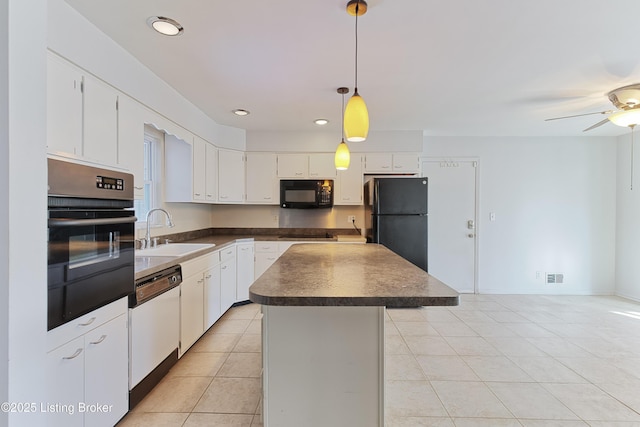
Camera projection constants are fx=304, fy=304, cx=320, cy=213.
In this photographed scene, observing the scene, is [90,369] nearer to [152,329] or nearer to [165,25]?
[152,329]

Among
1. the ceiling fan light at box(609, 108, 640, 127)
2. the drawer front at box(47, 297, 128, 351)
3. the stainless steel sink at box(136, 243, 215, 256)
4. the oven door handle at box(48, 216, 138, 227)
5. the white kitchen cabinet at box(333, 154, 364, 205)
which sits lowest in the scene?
the drawer front at box(47, 297, 128, 351)

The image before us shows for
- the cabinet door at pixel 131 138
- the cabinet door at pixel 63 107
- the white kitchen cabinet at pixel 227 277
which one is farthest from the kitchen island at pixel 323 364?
the white kitchen cabinet at pixel 227 277

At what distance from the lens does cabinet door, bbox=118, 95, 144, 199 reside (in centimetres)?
209

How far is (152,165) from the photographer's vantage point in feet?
10.9

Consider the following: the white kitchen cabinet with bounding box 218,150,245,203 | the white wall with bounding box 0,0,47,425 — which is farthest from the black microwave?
the white wall with bounding box 0,0,47,425

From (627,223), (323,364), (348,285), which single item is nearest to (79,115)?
(348,285)

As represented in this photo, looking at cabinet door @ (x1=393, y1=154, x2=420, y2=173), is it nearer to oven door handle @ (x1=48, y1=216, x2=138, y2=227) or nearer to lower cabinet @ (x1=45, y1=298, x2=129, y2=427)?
oven door handle @ (x1=48, y1=216, x2=138, y2=227)

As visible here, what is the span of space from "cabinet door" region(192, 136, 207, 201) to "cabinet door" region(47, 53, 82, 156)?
1669 millimetres

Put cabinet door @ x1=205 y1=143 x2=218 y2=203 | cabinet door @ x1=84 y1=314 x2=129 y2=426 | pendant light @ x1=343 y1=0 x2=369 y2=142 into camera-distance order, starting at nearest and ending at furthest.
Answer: cabinet door @ x1=84 y1=314 x2=129 y2=426, pendant light @ x1=343 y1=0 x2=369 y2=142, cabinet door @ x1=205 y1=143 x2=218 y2=203

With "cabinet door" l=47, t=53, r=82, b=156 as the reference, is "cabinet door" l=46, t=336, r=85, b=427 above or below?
below

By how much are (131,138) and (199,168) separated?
1.32m

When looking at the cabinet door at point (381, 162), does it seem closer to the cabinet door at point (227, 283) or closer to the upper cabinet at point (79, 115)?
the cabinet door at point (227, 283)

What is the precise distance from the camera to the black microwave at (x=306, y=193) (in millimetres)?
4230

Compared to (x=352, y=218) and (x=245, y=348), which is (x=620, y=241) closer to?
(x=352, y=218)
